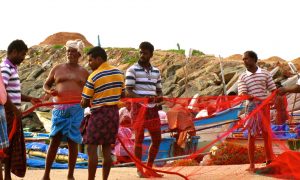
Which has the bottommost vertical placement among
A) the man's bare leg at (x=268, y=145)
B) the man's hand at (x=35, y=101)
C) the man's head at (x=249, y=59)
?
the man's bare leg at (x=268, y=145)

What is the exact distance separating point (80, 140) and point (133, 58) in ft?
146

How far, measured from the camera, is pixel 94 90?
6156mm

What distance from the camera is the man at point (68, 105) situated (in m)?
7.04

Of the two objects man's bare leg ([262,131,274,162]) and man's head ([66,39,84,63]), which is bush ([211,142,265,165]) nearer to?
man's bare leg ([262,131,274,162])

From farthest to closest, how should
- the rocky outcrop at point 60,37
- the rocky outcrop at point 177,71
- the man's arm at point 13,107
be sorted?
1. the rocky outcrop at point 60,37
2. the rocky outcrop at point 177,71
3. the man's arm at point 13,107

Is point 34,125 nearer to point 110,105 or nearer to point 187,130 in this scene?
point 187,130

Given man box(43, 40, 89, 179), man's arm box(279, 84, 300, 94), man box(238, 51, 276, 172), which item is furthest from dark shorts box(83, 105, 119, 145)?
man box(238, 51, 276, 172)

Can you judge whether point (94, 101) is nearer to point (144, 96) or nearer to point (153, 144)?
point (144, 96)

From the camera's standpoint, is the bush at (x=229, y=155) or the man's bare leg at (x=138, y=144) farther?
the bush at (x=229, y=155)

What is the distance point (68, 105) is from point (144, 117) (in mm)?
1064

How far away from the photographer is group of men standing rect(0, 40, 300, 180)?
618 centimetres

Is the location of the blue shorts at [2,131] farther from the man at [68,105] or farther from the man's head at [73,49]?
the man's head at [73,49]

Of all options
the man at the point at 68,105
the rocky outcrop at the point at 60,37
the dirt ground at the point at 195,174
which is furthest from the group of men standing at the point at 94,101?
the rocky outcrop at the point at 60,37

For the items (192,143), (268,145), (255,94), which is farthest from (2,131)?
(192,143)
